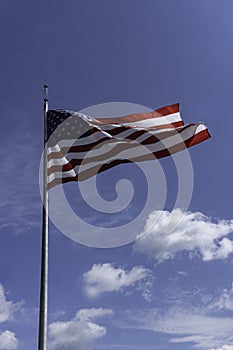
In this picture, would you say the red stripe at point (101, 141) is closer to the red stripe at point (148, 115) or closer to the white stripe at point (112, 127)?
the white stripe at point (112, 127)

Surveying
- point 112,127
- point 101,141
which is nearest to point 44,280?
point 101,141

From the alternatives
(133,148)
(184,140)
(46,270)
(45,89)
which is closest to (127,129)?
(133,148)

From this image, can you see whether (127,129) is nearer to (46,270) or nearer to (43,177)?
(43,177)

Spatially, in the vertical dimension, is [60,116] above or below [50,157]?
above

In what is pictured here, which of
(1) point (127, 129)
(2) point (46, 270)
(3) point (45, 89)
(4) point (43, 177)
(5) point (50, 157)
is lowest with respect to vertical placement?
(2) point (46, 270)

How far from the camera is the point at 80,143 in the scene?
27.7 metres

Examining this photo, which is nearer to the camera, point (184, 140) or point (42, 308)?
point (42, 308)

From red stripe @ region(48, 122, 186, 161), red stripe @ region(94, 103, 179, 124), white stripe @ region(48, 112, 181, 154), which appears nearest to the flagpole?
red stripe @ region(48, 122, 186, 161)

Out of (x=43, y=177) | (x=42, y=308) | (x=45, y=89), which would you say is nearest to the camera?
(x=42, y=308)

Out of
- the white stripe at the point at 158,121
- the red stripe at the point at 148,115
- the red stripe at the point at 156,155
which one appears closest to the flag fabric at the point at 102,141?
the red stripe at the point at 156,155

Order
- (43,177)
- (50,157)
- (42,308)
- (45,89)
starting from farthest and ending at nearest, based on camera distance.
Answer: (45,89) < (50,157) < (43,177) < (42,308)

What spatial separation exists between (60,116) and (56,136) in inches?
44.1

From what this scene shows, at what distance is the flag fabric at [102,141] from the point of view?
27344 millimetres

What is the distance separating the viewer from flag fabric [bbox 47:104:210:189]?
1077 inches
